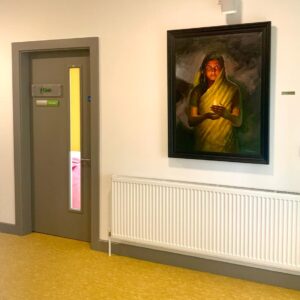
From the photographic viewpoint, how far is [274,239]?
12.2 ft

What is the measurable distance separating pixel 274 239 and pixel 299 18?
181 cm

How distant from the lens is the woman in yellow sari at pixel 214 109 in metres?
3.88

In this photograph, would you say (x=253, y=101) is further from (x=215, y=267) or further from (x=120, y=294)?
(x=120, y=294)

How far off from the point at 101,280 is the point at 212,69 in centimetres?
210

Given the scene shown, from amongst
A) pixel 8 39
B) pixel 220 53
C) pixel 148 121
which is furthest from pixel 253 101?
pixel 8 39

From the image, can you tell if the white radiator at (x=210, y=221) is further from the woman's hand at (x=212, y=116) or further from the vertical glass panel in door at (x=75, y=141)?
the vertical glass panel in door at (x=75, y=141)

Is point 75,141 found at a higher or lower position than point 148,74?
lower

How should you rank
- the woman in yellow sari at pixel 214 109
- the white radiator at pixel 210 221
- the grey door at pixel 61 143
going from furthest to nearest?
1. the grey door at pixel 61 143
2. the woman in yellow sari at pixel 214 109
3. the white radiator at pixel 210 221

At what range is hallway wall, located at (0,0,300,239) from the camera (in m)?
3.71

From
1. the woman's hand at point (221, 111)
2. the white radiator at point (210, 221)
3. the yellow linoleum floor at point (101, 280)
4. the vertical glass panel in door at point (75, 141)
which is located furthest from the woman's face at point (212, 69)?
the yellow linoleum floor at point (101, 280)

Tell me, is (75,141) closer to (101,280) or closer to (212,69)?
(101,280)

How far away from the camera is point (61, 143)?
16.7ft

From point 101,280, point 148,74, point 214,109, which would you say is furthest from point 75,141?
point 214,109

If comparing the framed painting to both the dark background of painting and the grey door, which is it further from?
the grey door
